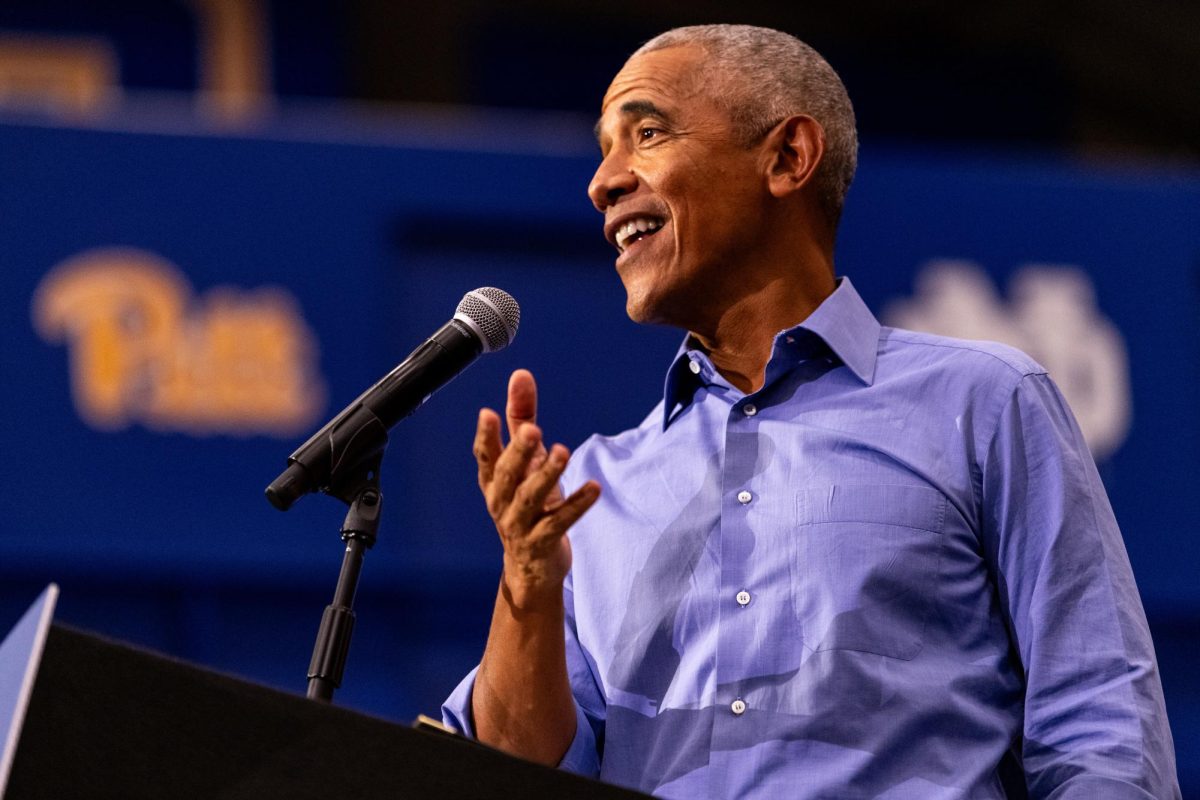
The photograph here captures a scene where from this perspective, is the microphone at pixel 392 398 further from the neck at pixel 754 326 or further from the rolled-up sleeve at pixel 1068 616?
the rolled-up sleeve at pixel 1068 616

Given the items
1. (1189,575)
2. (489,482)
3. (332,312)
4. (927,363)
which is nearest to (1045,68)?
(1189,575)

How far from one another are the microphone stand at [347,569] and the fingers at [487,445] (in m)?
0.13

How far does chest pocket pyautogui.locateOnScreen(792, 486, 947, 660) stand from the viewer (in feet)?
5.73

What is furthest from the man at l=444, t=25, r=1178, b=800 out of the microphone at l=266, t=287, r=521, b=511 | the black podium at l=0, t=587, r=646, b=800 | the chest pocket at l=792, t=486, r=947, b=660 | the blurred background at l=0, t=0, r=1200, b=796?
the blurred background at l=0, t=0, r=1200, b=796

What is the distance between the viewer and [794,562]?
5.91 feet

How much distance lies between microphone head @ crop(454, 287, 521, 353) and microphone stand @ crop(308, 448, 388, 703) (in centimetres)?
16

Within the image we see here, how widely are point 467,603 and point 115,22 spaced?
302 centimetres

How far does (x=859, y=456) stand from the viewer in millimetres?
1853

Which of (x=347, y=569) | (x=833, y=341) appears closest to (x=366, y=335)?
(x=833, y=341)

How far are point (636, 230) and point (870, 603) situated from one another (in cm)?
58

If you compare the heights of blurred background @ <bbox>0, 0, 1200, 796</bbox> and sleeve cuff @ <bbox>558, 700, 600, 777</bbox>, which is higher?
blurred background @ <bbox>0, 0, 1200, 796</bbox>

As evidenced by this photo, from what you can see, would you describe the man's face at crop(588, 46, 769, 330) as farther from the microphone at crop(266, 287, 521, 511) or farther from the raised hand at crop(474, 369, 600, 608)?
the raised hand at crop(474, 369, 600, 608)

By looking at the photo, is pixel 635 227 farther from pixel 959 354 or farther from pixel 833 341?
pixel 959 354

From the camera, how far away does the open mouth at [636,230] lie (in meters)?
2.06
